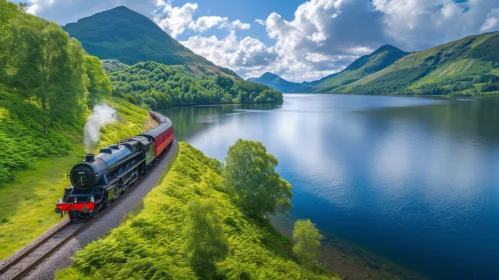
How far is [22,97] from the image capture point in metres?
41.9

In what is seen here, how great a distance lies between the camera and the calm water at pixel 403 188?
103ft

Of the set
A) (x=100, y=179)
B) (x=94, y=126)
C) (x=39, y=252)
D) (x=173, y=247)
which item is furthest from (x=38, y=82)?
(x=173, y=247)

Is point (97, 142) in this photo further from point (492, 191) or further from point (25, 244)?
point (492, 191)

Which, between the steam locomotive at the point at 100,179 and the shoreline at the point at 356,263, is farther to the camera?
the shoreline at the point at 356,263

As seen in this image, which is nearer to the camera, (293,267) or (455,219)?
(293,267)

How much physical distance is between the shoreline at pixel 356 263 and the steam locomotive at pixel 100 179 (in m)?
18.6

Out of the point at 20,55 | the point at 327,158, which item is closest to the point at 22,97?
the point at 20,55

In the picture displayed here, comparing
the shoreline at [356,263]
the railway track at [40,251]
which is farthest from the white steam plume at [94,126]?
the shoreline at [356,263]

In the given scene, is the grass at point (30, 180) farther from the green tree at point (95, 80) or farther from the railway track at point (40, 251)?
the green tree at point (95, 80)

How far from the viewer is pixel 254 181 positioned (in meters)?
33.4

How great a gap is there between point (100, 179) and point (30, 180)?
8.17 metres

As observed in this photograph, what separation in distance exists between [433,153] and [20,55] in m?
75.9

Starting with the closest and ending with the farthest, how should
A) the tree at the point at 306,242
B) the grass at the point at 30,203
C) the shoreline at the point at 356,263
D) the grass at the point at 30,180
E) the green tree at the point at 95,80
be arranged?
the grass at the point at 30,203 < the grass at the point at 30,180 < the tree at the point at 306,242 < the shoreline at the point at 356,263 < the green tree at the point at 95,80

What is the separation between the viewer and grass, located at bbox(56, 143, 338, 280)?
57.7 ft
